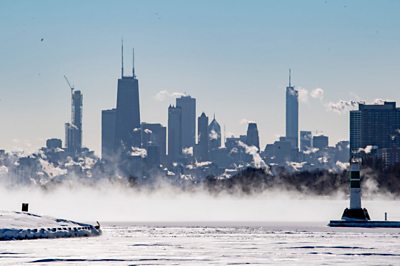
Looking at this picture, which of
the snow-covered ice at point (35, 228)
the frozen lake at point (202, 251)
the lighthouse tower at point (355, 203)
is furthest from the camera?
the lighthouse tower at point (355, 203)

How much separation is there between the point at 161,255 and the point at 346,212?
8002cm

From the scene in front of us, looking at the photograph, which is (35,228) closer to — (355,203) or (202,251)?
(202,251)

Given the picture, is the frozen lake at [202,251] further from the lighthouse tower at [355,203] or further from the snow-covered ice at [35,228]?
the lighthouse tower at [355,203]

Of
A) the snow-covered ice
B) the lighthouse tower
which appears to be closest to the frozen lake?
the snow-covered ice

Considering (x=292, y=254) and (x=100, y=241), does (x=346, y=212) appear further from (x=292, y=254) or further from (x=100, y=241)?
(x=292, y=254)

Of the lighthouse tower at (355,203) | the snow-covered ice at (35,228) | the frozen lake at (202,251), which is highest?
the lighthouse tower at (355,203)

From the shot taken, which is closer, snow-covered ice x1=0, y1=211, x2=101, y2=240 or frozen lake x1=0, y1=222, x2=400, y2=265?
frozen lake x1=0, y1=222, x2=400, y2=265

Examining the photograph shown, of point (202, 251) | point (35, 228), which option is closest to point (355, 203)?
point (35, 228)

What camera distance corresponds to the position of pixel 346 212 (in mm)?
153500

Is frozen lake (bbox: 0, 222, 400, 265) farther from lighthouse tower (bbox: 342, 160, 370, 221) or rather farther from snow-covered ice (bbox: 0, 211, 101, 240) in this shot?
lighthouse tower (bbox: 342, 160, 370, 221)

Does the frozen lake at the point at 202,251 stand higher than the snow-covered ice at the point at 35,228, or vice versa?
the snow-covered ice at the point at 35,228

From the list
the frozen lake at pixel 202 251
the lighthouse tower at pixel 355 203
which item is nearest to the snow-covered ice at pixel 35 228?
the frozen lake at pixel 202 251

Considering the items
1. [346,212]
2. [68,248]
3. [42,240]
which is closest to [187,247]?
[68,248]

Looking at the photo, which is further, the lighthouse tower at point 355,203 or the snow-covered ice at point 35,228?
the lighthouse tower at point 355,203
